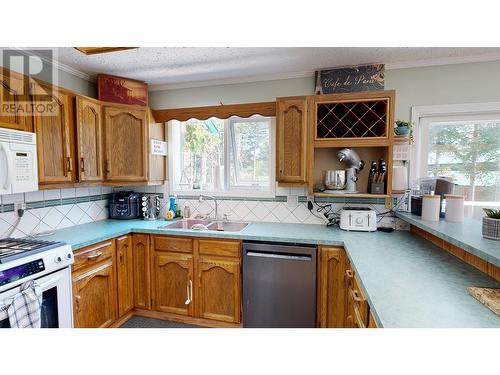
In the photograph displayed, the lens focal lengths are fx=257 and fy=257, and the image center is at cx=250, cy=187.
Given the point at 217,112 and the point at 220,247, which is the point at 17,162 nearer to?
the point at 220,247

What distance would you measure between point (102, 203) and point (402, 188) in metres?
3.07

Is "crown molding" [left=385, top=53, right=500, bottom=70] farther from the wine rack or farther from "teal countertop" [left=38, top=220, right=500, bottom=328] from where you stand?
"teal countertop" [left=38, top=220, right=500, bottom=328]

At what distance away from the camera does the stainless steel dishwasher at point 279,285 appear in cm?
204

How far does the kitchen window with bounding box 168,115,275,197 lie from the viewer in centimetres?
279

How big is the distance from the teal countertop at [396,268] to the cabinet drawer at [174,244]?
0.07m

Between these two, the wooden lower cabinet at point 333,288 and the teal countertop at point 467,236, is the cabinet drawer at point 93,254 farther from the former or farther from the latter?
the teal countertop at point 467,236

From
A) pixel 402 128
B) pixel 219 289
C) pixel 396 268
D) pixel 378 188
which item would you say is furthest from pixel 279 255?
pixel 402 128

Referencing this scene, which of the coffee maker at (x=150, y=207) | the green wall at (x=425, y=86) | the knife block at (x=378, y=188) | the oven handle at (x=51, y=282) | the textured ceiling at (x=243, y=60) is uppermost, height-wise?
the textured ceiling at (x=243, y=60)

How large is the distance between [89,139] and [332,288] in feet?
8.07

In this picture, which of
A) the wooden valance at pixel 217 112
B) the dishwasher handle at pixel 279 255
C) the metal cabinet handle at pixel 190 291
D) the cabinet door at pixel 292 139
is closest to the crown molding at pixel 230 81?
the wooden valance at pixel 217 112

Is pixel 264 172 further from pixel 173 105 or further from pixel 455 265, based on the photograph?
pixel 455 265

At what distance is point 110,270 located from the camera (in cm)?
222

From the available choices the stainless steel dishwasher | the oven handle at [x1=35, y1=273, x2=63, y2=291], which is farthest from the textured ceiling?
the oven handle at [x1=35, y1=273, x2=63, y2=291]

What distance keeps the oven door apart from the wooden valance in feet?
5.70
